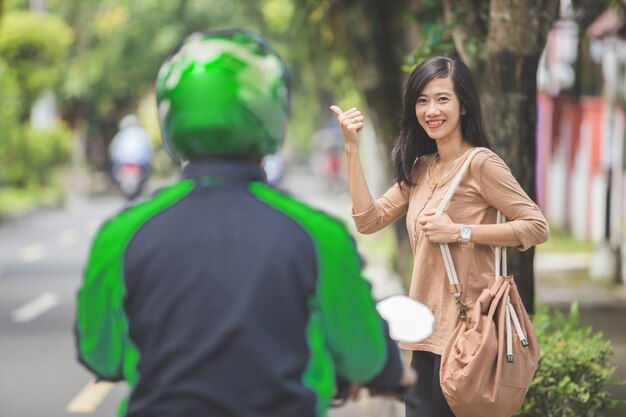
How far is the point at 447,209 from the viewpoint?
13.0ft

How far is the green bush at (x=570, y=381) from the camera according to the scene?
5645mm

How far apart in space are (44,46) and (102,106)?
9993 millimetres

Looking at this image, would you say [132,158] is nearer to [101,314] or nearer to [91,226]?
[91,226]

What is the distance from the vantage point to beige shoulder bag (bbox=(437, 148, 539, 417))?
386 centimetres

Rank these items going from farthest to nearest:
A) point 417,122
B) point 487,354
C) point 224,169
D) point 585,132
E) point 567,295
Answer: point 585,132, point 567,295, point 417,122, point 487,354, point 224,169

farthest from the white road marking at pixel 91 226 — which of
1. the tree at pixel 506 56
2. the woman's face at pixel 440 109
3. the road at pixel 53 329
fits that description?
the woman's face at pixel 440 109

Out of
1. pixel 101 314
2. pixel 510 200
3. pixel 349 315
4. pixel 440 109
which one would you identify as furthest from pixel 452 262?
pixel 101 314

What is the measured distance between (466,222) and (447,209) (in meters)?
0.08

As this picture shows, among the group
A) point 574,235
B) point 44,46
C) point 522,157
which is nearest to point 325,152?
point 44,46

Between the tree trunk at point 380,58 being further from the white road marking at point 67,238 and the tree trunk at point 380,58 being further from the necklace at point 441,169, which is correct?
the white road marking at point 67,238

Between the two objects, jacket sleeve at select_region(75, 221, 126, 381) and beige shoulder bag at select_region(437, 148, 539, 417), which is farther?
beige shoulder bag at select_region(437, 148, 539, 417)

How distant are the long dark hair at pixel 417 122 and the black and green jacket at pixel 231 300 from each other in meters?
1.69

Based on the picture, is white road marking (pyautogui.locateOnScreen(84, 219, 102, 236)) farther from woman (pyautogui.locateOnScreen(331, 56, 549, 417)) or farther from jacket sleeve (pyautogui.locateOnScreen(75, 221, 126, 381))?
jacket sleeve (pyautogui.locateOnScreen(75, 221, 126, 381))

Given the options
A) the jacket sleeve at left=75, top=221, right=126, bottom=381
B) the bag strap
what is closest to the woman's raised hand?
the bag strap
